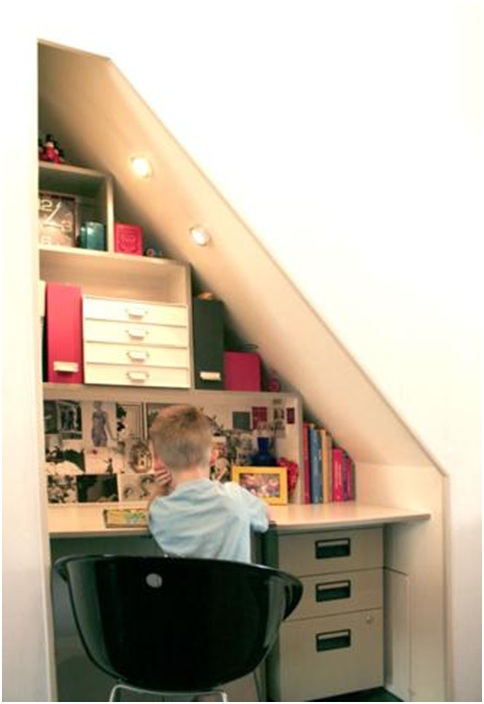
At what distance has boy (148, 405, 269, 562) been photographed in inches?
55.4

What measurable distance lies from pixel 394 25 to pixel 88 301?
5.12 ft

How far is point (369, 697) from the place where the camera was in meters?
2.07

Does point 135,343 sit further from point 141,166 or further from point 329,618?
point 329,618

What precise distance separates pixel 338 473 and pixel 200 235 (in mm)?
1165

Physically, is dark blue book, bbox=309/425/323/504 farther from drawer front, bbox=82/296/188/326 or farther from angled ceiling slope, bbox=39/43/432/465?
drawer front, bbox=82/296/188/326

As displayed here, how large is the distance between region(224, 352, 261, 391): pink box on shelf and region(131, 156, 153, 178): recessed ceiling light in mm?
792

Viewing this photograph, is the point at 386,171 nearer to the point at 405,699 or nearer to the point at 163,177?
the point at 163,177

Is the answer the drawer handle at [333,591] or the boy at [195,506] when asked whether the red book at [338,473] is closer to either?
the drawer handle at [333,591]

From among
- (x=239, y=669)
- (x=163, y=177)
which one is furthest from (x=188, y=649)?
(x=163, y=177)

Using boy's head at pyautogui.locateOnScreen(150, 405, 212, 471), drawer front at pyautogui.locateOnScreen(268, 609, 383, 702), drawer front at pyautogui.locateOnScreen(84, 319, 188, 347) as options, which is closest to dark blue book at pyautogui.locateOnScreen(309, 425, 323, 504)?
drawer front at pyautogui.locateOnScreen(268, 609, 383, 702)

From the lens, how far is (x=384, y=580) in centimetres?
217

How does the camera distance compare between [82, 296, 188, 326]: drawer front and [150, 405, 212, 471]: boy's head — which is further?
[82, 296, 188, 326]: drawer front

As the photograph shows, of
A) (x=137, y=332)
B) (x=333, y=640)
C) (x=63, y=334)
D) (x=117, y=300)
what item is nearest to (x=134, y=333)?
(x=137, y=332)

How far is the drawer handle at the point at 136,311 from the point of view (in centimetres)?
211
